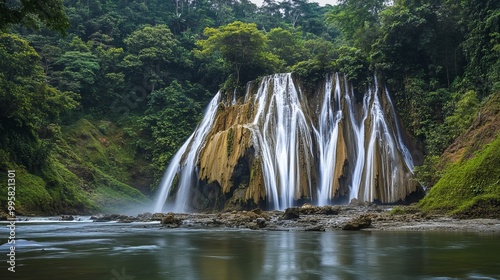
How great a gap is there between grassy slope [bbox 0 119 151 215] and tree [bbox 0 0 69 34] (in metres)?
17.4

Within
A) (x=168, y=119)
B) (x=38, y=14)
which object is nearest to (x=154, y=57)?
(x=168, y=119)

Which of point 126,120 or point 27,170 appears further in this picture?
point 126,120

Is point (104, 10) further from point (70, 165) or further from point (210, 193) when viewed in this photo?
point (210, 193)

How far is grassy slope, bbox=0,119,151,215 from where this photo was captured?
26938mm

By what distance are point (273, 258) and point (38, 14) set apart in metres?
8.41

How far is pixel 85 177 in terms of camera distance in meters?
35.0

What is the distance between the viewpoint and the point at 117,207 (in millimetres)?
33781

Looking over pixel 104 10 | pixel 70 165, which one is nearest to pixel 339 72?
pixel 70 165

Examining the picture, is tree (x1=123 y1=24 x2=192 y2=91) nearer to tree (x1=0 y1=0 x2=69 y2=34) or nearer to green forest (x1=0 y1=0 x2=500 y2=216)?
green forest (x1=0 y1=0 x2=500 y2=216)

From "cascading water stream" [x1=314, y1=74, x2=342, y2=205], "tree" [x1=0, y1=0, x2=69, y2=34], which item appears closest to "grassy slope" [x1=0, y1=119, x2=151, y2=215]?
"cascading water stream" [x1=314, y1=74, x2=342, y2=205]

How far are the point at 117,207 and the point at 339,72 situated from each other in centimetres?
2094

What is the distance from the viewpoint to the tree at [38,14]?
410 inches

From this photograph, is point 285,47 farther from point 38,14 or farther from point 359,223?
point 38,14

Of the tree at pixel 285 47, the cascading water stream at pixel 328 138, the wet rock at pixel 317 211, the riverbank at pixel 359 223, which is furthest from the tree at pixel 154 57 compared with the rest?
the riverbank at pixel 359 223
